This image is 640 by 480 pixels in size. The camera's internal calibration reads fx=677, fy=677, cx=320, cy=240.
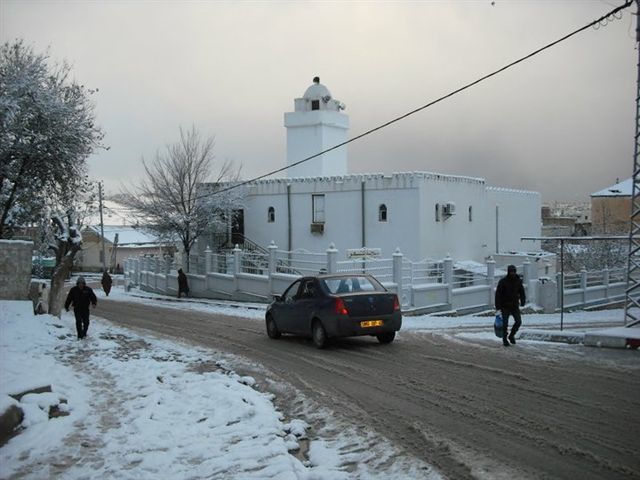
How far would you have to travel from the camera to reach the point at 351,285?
14594mm

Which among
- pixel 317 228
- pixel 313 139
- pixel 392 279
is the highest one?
pixel 313 139

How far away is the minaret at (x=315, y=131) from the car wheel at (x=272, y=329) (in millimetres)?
26230

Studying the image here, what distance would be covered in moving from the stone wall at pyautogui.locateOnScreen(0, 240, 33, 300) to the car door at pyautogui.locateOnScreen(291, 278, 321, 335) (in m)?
6.50

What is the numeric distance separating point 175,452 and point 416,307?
1767cm

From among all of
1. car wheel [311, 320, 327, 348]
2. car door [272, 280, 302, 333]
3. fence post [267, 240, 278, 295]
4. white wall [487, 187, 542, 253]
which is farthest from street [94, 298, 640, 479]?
white wall [487, 187, 542, 253]

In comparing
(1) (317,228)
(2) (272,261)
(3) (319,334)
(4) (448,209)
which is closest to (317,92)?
→ (1) (317,228)

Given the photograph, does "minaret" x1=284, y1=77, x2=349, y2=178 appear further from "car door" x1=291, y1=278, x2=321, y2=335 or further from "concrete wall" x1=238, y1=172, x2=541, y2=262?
"car door" x1=291, y1=278, x2=321, y2=335

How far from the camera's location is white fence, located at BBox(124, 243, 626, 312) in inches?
968

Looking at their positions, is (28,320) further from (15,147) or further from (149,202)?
(149,202)

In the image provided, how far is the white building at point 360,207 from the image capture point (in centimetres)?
3406

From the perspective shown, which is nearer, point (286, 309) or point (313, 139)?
point (286, 309)

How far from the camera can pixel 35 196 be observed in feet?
65.0

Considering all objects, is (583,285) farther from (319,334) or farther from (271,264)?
(319,334)

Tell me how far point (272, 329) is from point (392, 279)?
27.2ft
